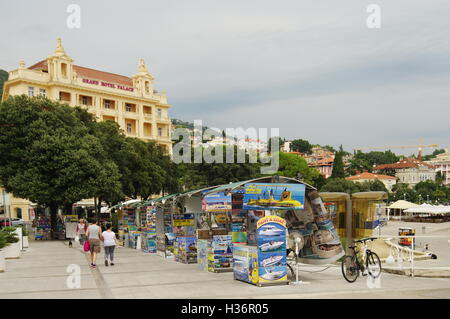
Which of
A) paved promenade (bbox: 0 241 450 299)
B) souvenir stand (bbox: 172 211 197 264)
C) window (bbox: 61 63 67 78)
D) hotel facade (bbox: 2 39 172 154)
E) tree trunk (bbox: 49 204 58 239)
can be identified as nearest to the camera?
paved promenade (bbox: 0 241 450 299)

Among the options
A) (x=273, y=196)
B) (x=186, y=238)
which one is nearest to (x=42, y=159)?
(x=186, y=238)

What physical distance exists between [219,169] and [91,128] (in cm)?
2689

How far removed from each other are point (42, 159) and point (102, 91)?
40.9m

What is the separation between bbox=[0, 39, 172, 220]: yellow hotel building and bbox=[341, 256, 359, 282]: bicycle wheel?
1901 inches

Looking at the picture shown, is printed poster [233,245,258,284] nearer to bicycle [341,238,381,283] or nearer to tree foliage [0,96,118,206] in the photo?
bicycle [341,238,381,283]

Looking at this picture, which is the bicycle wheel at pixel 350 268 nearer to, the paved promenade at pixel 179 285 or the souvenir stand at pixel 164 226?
the paved promenade at pixel 179 285

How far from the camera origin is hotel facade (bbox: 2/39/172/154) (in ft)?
213

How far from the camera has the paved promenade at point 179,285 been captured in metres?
11.1

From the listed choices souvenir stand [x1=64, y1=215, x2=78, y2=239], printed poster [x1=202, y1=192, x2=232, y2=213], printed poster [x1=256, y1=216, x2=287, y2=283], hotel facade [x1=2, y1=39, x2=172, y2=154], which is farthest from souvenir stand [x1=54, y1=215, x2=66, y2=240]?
printed poster [x1=256, y1=216, x2=287, y2=283]

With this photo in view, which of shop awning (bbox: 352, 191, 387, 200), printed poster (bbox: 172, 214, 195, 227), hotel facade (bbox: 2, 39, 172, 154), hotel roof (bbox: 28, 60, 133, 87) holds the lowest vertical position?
printed poster (bbox: 172, 214, 195, 227)

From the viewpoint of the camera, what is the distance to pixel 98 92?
234 ft

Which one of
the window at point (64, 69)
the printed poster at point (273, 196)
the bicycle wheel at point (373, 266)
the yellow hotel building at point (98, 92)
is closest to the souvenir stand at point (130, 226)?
the printed poster at point (273, 196)

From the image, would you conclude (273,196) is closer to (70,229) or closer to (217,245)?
(217,245)
